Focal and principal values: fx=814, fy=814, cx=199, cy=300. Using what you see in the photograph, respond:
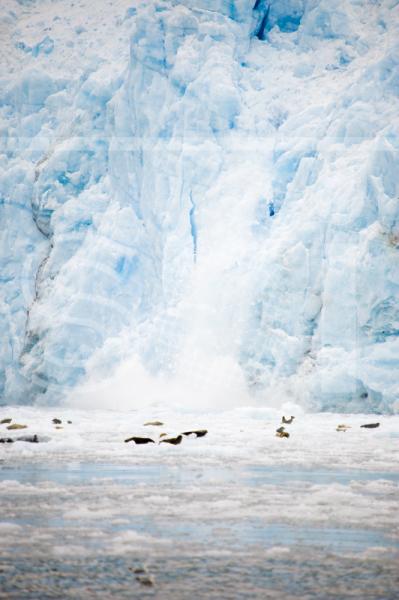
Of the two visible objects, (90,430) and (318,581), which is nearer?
(318,581)

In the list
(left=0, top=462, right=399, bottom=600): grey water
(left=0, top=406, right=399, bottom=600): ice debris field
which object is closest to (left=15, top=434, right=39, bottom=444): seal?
(left=0, top=406, right=399, bottom=600): ice debris field

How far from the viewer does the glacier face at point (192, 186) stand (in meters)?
18.8

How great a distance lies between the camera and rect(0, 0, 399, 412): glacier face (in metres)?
18.8

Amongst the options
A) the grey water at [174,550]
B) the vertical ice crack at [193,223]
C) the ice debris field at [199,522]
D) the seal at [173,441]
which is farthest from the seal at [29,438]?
the vertical ice crack at [193,223]

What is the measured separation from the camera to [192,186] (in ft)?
71.4

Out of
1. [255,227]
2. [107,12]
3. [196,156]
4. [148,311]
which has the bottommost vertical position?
[148,311]

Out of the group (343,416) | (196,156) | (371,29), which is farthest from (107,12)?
(343,416)

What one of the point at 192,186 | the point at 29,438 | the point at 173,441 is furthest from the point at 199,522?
the point at 192,186

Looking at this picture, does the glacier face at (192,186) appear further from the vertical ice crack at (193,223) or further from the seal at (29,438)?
the seal at (29,438)

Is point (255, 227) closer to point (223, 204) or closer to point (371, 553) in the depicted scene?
point (223, 204)

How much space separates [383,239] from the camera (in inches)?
680

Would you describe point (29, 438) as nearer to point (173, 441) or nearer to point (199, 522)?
point (173, 441)

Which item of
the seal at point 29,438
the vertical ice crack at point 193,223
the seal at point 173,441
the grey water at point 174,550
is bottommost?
the grey water at point 174,550

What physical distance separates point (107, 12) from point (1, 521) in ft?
72.7
